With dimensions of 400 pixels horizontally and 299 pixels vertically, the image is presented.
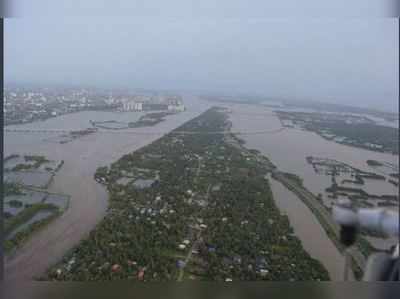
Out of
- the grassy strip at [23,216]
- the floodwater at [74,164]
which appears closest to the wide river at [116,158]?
the floodwater at [74,164]

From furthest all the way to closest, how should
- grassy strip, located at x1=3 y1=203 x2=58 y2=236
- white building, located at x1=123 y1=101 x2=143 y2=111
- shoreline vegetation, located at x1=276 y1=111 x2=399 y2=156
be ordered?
white building, located at x1=123 y1=101 x2=143 y2=111 < shoreline vegetation, located at x1=276 y1=111 x2=399 y2=156 < grassy strip, located at x1=3 y1=203 x2=58 y2=236

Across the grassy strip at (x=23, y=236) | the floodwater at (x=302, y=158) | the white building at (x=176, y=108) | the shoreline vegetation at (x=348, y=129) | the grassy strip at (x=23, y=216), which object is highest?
the white building at (x=176, y=108)

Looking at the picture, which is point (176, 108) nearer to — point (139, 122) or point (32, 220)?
point (139, 122)

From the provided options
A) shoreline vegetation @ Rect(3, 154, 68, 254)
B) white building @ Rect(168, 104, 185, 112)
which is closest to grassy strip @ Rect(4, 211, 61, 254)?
shoreline vegetation @ Rect(3, 154, 68, 254)

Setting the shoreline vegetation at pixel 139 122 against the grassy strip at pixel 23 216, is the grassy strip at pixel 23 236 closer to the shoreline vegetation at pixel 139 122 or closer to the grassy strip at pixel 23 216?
the grassy strip at pixel 23 216

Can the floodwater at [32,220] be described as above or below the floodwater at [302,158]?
below

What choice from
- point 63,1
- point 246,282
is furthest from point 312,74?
point 63,1

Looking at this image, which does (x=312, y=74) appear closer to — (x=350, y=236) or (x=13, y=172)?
(x=350, y=236)

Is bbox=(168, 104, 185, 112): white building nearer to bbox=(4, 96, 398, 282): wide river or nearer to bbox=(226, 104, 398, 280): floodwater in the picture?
bbox=(4, 96, 398, 282): wide river
